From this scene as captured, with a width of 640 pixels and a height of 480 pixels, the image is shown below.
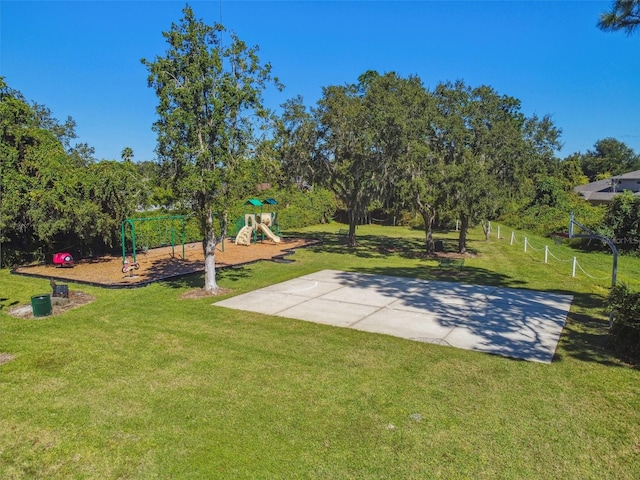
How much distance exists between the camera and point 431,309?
35.8 ft

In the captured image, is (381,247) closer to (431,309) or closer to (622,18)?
(431,309)

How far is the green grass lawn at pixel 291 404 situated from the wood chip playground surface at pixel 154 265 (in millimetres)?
4077

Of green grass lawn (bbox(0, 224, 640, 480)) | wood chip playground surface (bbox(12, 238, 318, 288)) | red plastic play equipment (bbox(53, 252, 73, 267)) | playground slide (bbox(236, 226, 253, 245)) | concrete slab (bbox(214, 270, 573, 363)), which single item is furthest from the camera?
playground slide (bbox(236, 226, 253, 245))

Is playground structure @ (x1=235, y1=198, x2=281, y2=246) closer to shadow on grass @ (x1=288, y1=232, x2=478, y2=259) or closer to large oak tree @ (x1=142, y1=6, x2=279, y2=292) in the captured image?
shadow on grass @ (x1=288, y1=232, x2=478, y2=259)

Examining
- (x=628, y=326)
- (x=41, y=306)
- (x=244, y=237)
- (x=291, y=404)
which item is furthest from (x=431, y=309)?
(x=244, y=237)

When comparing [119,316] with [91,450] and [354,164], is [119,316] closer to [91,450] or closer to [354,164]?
[91,450]

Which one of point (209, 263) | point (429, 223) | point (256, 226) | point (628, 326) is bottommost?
point (628, 326)

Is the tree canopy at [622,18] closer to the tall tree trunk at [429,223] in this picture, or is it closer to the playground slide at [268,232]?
the tall tree trunk at [429,223]

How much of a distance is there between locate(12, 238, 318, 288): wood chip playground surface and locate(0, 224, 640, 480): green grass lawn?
13.4 ft

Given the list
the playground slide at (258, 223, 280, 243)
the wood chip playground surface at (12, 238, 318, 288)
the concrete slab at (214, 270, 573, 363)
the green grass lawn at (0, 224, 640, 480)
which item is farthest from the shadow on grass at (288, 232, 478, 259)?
the green grass lawn at (0, 224, 640, 480)

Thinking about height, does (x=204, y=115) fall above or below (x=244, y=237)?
above

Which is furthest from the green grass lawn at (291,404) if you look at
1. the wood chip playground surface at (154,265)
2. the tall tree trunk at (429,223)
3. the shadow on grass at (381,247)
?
the shadow on grass at (381,247)

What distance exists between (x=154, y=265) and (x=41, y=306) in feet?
23.3

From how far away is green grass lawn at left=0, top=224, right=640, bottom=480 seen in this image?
4570 mm
